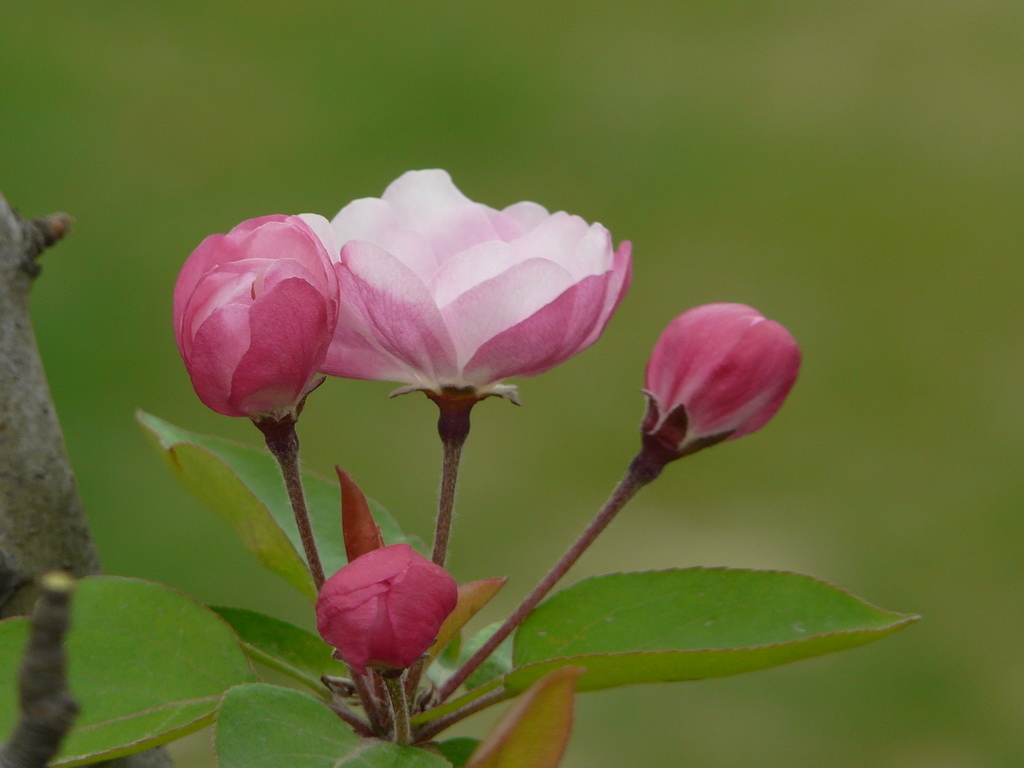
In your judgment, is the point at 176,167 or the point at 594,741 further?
the point at 176,167

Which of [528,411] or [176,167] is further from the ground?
[176,167]

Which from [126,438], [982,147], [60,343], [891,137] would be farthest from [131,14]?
[982,147]

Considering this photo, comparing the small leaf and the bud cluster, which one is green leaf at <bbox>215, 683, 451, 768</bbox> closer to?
the bud cluster

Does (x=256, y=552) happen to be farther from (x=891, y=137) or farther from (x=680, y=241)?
(x=891, y=137)

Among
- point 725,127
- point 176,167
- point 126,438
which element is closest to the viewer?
point 126,438

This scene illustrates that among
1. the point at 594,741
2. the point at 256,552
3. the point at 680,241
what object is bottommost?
the point at 594,741

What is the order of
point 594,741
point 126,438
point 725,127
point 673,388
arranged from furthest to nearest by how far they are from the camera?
point 725,127 < point 126,438 < point 594,741 < point 673,388

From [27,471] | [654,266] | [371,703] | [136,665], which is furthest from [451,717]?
[654,266]
